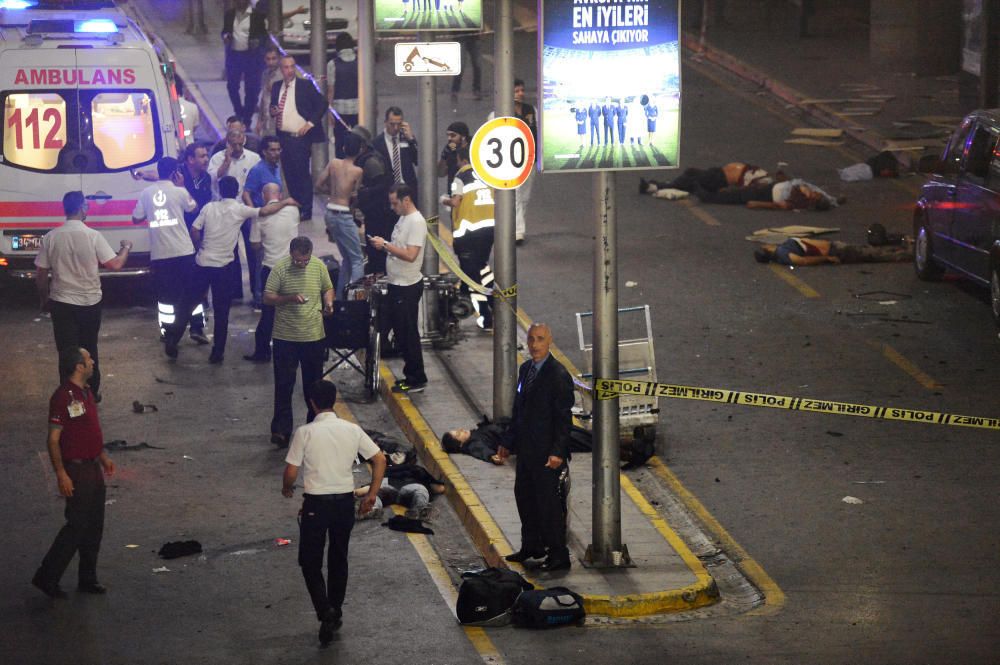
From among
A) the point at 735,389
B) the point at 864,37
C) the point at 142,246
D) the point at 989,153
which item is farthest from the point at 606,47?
the point at 864,37

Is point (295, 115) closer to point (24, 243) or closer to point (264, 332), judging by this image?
point (24, 243)

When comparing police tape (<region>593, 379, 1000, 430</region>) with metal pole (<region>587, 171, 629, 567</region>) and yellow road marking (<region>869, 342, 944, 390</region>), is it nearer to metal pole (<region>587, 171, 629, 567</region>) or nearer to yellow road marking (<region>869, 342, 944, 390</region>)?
metal pole (<region>587, 171, 629, 567</region>)

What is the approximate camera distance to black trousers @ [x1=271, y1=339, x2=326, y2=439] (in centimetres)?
1484

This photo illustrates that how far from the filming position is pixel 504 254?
14484 millimetres

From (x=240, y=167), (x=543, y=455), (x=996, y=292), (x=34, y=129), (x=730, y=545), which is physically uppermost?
(x=34, y=129)

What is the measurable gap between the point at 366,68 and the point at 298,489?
23.9 ft

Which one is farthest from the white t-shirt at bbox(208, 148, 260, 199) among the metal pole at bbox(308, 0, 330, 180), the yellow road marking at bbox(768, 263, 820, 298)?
the yellow road marking at bbox(768, 263, 820, 298)

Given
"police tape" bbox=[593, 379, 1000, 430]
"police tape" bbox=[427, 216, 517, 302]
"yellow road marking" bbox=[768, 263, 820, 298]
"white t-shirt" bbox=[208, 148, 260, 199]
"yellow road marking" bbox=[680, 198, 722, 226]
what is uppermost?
"white t-shirt" bbox=[208, 148, 260, 199]

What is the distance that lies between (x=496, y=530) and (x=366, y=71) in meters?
8.48

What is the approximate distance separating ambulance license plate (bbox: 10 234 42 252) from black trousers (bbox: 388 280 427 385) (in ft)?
18.7

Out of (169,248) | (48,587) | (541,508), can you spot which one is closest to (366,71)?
(169,248)

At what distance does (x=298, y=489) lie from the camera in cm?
1368

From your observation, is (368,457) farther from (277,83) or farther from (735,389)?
(277,83)

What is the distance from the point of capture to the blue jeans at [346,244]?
722 inches
